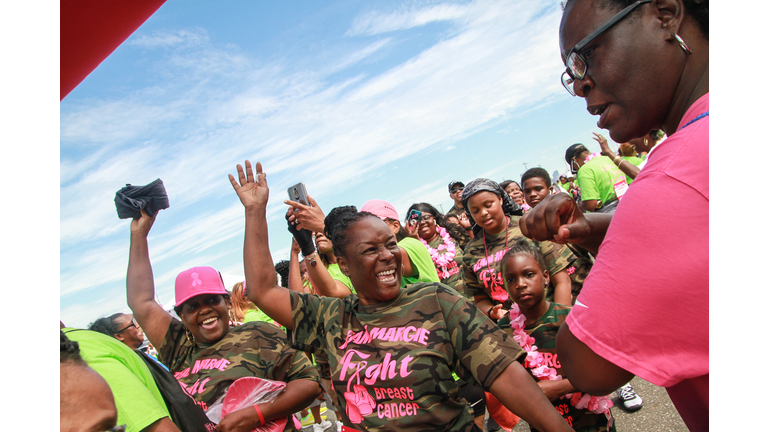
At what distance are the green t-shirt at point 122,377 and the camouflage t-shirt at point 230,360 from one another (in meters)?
1.26

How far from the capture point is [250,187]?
263 cm

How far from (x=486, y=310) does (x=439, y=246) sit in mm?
2641

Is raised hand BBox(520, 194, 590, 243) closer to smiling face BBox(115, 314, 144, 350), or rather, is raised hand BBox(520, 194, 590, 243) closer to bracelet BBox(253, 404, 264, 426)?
bracelet BBox(253, 404, 264, 426)

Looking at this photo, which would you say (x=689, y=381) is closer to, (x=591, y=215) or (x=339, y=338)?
(x=591, y=215)

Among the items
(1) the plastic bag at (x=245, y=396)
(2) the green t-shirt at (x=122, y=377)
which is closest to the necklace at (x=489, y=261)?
(1) the plastic bag at (x=245, y=396)

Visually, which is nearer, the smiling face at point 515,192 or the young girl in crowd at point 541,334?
the young girl in crowd at point 541,334

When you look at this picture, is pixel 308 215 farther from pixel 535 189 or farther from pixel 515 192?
pixel 515 192

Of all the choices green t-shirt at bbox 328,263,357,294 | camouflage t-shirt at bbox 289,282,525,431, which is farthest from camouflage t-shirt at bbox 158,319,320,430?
green t-shirt at bbox 328,263,357,294

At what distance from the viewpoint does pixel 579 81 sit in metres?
1.34

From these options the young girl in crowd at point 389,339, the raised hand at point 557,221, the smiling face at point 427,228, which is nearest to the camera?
the raised hand at point 557,221

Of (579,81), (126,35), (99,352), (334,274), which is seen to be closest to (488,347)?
(579,81)

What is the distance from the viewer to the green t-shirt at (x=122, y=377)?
4.55 ft

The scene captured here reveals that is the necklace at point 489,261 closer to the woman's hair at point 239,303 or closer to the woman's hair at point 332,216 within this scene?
the woman's hair at point 332,216

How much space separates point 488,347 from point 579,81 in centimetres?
118
